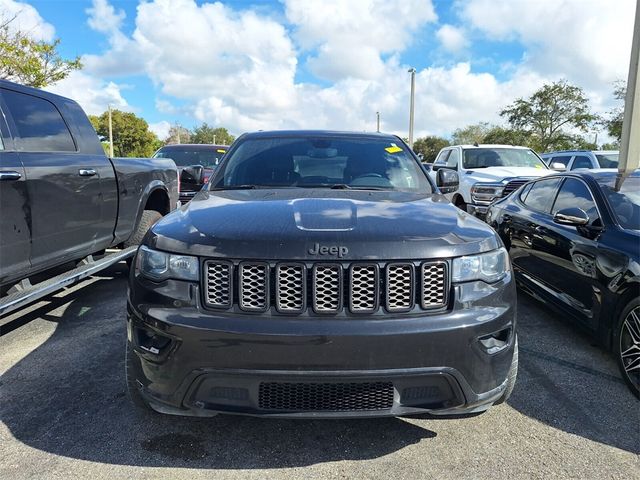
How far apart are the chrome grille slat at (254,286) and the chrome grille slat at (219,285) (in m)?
0.05

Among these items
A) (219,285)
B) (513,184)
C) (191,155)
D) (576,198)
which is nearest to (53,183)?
(219,285)

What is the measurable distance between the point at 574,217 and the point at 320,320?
2710 mm

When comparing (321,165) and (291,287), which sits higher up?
(321,165)

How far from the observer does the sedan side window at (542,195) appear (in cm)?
482

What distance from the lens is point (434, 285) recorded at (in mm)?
2180

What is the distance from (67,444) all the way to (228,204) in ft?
4.96

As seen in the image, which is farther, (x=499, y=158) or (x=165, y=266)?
(x=499, y=158)

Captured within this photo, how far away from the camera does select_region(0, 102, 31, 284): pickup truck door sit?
3148 mm

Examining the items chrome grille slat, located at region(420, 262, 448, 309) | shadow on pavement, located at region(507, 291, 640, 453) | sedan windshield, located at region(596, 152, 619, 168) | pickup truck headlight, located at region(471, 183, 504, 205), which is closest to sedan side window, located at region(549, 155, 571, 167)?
sedan windshield, located at region(596, 152, 619, 168)

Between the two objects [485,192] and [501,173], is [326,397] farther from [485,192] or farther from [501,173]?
[501,173]

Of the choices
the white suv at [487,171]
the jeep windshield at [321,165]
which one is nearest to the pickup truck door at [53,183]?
the jeep windshield at [321,165]

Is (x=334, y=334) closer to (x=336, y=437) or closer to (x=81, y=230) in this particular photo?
(x=336, y=437)

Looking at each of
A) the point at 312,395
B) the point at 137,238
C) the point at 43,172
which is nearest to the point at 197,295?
the point at 312,395

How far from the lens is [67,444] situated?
8.20 ft
